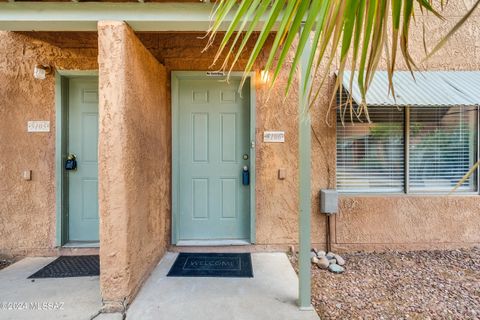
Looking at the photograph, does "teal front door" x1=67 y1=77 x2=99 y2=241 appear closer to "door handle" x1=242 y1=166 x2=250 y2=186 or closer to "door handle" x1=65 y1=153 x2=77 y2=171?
"door handle" x1=65 y1=153 x2=77 y2=171

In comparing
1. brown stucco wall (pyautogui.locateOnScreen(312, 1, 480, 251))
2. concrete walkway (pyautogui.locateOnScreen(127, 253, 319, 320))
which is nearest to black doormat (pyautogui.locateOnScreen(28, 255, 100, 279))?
concrete walkway (pyautogui.locateOnScreen(127, 253, 319, 320))

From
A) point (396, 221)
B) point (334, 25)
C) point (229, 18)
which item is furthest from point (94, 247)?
point (396, 221)

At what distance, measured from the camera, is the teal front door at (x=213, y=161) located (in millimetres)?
4098

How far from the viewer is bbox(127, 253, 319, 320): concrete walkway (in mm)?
2559

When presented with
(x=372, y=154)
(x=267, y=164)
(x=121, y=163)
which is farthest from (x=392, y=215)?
(x=121, y=163)

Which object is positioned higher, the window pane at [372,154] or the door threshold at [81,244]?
the window pane at [372,154]

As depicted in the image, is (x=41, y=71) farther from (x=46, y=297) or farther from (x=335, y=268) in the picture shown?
(x=335, y=268)

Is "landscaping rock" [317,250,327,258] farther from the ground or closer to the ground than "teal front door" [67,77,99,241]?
closer to the ground

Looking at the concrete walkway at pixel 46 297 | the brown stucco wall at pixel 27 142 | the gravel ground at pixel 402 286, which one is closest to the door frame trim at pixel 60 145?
the brown stucco wall at pixel 27 142

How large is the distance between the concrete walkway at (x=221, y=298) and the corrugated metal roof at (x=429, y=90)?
7.80ft

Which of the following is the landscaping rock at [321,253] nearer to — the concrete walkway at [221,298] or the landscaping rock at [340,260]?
the landscaping rock at [340,260]

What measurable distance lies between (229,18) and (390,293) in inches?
135

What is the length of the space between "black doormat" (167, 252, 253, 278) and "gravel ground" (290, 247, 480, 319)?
73 centimetres

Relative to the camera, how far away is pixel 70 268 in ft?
11.4
